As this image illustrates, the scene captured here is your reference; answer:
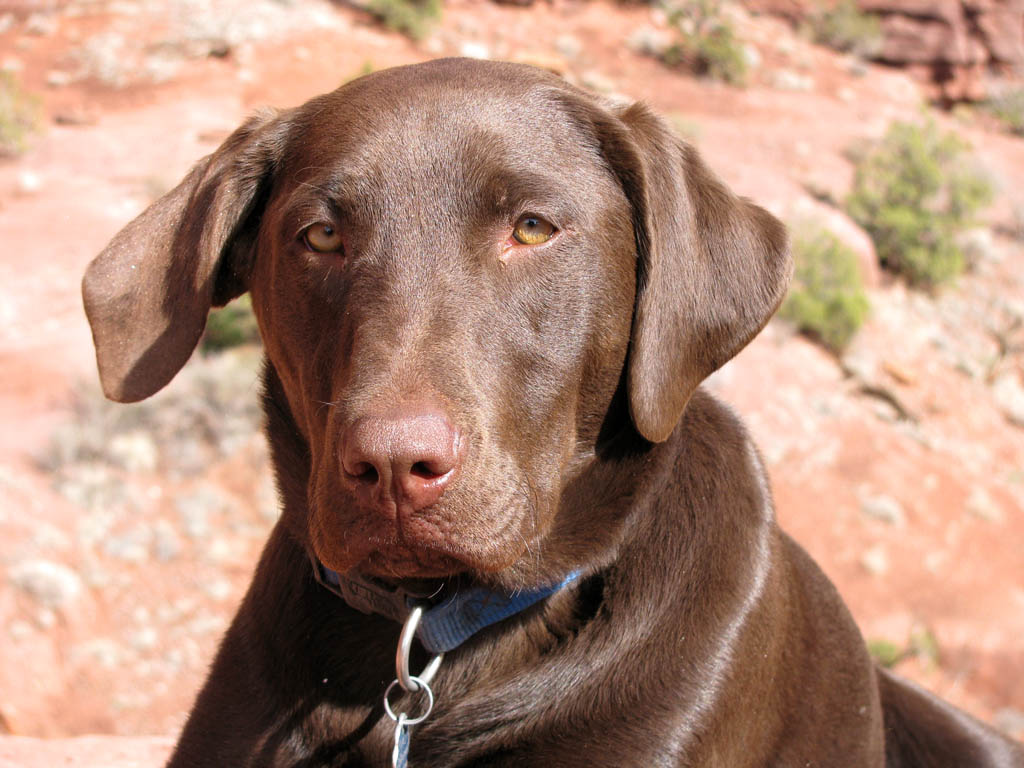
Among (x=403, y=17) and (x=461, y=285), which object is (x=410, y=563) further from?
(x=403, y=17)

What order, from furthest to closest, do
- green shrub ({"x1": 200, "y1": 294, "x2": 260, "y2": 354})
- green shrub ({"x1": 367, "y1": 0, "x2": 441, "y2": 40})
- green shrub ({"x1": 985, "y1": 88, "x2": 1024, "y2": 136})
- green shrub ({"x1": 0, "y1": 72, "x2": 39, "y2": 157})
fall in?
green shrub ({"x1": 985, "y1": 88, "x2": 1024, "y2": 136})
green shrub ({"x1": 367, "y1": 0, "x2": 441, "y2": 40})
green shrub ({"x1": 0, "y1": 72, "x2": 39, "y2": 157})
green shrub ({"x1": 200, "y1": 294, "x2": 260, "y2": 354})

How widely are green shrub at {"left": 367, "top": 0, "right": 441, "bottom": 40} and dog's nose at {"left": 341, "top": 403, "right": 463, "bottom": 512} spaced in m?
15.3

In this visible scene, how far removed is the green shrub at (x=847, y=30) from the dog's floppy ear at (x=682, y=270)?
19.3 m

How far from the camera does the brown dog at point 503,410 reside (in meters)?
2.23

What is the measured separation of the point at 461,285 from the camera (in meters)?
2.24

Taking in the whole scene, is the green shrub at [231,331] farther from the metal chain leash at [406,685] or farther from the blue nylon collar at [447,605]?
the metal chain leash at [406,685]

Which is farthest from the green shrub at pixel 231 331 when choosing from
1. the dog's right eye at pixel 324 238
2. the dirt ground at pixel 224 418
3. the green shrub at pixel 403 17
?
the green shrub at pixel 403 17

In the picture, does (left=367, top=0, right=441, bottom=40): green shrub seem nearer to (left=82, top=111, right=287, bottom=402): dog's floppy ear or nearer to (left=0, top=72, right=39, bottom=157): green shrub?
(left=0, top=72, right=39, bottom=157): green shrub

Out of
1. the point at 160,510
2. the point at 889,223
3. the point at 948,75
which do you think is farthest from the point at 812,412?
the point at 948,75

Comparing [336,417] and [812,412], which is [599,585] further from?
[812,412]

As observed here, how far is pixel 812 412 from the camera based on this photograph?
8.85 meters

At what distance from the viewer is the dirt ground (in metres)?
6.04

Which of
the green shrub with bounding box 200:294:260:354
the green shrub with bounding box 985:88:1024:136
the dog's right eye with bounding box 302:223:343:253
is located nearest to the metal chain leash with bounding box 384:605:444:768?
the dog's right eye with bounding box 302:223:343:253

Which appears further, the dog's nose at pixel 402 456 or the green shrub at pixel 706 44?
the green shrub at pixel 706 44
